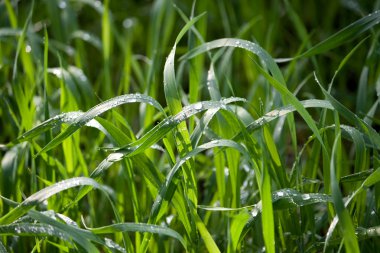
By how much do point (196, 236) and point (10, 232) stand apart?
0.34 metres

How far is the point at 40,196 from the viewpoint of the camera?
3.55 ft

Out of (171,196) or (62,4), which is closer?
(171,196)

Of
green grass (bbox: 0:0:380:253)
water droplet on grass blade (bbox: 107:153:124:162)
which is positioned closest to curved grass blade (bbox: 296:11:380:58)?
green grass (bbox: 0:0:380:253)

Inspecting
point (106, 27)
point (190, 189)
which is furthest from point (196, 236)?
point (106, 27)

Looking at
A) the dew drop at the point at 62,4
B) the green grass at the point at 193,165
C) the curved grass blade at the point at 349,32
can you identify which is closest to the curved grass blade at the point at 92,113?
the green grass at the point at 193,165

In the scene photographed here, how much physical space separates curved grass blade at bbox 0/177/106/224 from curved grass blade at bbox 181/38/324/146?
0.36 metres

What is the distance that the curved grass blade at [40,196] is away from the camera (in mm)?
1079

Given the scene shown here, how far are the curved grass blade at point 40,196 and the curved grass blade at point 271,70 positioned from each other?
0.36 meters

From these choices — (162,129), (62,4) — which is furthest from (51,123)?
(62,4)

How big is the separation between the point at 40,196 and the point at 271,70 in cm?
50

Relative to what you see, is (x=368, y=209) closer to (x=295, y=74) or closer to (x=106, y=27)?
(x=295, y=74)

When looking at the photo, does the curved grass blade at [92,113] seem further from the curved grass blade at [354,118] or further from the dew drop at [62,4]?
the dew drop at [62,4]

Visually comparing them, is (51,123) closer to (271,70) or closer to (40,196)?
(40,196)

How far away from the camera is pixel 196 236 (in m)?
1.21
